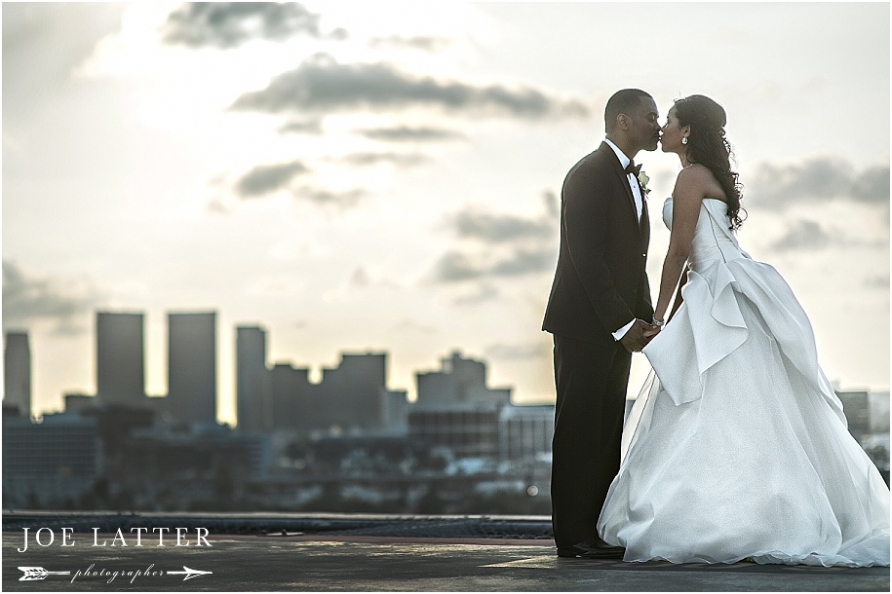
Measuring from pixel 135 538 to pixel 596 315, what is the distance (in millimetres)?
Result: 2702

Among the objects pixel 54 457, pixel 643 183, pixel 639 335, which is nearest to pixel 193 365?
pixel 54 457

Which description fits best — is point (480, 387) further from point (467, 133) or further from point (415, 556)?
point (415, 556)

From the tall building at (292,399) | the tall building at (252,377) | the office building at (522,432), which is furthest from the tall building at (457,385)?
the tall building at (252,377)

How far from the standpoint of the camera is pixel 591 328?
5.59 meters

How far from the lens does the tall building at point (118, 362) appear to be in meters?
177

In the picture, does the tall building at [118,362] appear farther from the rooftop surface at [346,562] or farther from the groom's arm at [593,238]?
the groom's arm at [593,238]

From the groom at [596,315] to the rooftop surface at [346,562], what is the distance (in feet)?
1.13

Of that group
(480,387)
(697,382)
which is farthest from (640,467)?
(480,387)

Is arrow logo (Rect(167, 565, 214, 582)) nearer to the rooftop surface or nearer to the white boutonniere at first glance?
the rooftop surface

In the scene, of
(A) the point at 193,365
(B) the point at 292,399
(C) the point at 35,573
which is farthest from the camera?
(B) the point at 292,399

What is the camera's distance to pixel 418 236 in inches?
5428

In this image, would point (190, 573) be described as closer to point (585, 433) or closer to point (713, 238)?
point (585, 433)

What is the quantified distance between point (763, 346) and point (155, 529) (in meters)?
3.61

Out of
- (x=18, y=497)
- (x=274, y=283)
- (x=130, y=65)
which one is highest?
(x=130, y=65)
